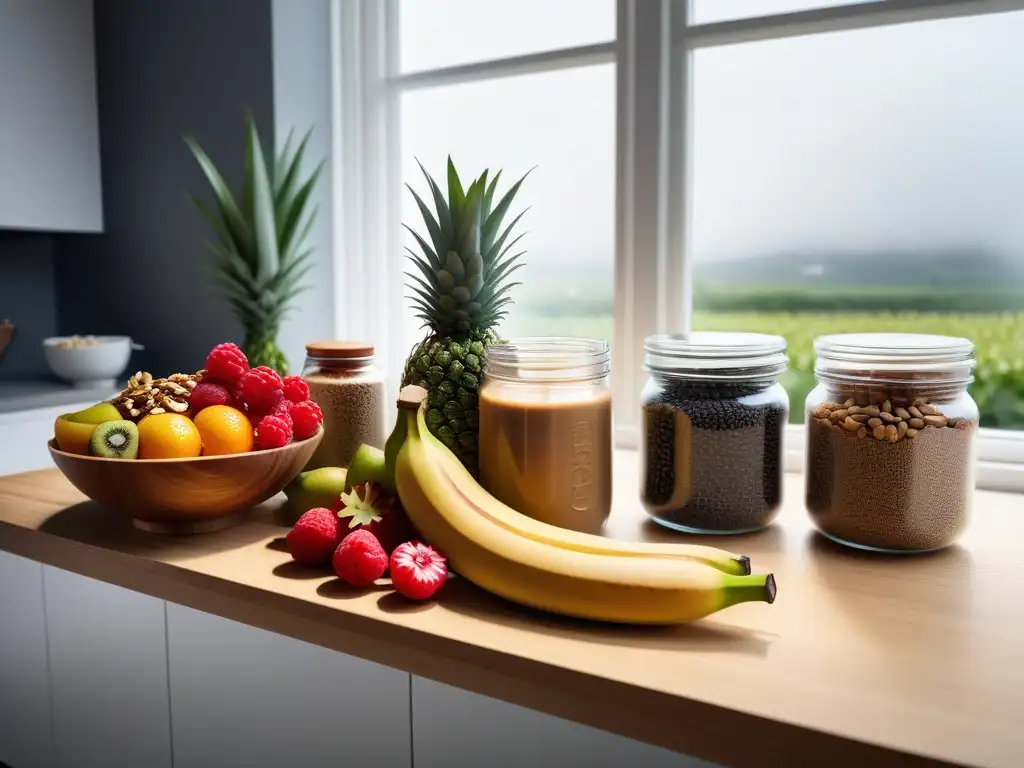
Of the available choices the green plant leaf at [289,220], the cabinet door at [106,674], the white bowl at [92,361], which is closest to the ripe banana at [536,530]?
the cabinet door at [106,674]

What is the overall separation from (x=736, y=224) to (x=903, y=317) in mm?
348

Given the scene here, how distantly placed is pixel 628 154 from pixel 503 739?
1180mm

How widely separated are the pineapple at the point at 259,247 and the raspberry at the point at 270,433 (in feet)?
2.64

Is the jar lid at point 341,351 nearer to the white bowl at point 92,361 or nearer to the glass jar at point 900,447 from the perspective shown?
the glass jar at point 900,447

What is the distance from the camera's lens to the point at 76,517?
1094 millimetres

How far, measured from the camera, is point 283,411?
1028mm

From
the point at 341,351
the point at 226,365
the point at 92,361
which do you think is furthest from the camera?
the point at 92,361

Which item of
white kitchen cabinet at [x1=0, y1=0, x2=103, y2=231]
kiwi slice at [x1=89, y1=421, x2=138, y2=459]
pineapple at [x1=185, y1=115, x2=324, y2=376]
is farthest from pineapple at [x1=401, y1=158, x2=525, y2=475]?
white kitchen cabinet at [x1=0, y1=0, x2=103, y2=231]

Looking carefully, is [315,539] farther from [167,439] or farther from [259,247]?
[259,247]

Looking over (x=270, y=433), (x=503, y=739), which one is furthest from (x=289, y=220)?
(x=503, y=739)

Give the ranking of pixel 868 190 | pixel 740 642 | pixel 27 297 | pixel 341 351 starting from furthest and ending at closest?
pixel 27 297, pixel 868 190, pixel 341 351, pixel 740 642

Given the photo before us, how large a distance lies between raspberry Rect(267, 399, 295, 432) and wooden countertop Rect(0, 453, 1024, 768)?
0.14m

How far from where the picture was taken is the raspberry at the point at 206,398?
1.02m

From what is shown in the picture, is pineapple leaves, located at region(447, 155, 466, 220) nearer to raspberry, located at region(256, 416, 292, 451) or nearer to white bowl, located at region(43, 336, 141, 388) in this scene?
raspberry, located at region(256, 416, 292, 451)
